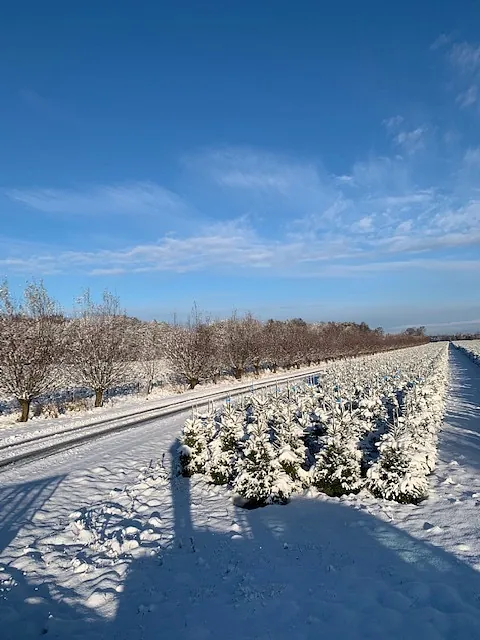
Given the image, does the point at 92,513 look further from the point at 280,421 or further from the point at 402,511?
the point at 402,511

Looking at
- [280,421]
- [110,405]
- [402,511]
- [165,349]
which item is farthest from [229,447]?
[165,349]

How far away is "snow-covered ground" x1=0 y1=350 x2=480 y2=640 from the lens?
4.45 m

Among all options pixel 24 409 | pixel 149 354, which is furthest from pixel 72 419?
pixel 149 354

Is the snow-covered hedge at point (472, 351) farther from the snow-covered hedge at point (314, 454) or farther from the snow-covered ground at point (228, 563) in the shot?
the snow-covered ground at point (228, 563)

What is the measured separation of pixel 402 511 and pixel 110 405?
718 inches

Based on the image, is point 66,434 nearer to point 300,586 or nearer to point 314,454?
point 314,454

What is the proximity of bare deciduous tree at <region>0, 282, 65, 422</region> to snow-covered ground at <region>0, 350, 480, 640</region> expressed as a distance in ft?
33.0

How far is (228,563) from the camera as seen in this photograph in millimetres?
5746

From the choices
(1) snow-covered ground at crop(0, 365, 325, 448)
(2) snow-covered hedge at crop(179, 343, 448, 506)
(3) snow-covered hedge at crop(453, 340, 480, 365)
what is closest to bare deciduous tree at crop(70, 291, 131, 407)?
(1) snow-covered ground at crop(0, 365, 325, 448)

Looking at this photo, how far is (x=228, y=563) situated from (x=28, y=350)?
50.9 ft

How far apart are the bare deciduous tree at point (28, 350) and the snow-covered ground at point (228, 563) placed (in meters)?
10.1

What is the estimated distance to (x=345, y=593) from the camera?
491cm

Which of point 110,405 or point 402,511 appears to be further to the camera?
point 110,405

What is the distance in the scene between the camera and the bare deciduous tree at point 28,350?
1791 centimetres
